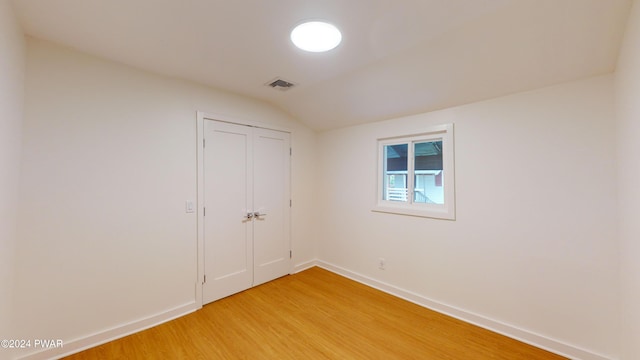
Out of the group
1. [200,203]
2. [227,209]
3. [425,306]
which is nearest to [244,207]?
[227,209]

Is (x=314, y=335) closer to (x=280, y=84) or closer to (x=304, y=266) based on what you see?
(x=304, y=266)

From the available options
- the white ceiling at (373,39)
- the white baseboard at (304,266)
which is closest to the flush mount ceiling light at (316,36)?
the white ceiling at (373,39)

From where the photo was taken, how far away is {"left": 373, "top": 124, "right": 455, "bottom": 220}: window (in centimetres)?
252

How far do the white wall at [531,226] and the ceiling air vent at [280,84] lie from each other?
4.63ft

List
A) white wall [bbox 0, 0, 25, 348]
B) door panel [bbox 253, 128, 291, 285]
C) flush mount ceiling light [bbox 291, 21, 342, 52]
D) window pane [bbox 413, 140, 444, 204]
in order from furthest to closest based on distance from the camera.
Answer: door panel [bbox 253, 128, 291, 285] < window pane [bbox 413, 140, 444, 204] < flush mount ceiling light [bbox 291, 21, 342, 52] < white wall [bbox 0, 0, 25, 348]

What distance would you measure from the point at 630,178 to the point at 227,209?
3243 mm

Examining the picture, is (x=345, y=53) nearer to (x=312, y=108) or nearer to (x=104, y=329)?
(x=312, y=108)

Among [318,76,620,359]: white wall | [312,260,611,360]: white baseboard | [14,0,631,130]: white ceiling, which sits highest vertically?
[14,0,631,130]: white ceiling

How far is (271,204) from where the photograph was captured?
331cm

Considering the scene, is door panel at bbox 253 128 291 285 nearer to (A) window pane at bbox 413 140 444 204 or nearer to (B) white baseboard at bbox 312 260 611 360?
(B) white baseboard at bbox 312 260 611 360

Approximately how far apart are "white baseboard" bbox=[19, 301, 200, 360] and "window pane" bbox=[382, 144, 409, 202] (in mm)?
2573

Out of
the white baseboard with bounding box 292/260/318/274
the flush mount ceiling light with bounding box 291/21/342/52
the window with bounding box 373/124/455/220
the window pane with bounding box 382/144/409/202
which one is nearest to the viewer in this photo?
the flush mount ceiling light with bounding box 291/21/342/52

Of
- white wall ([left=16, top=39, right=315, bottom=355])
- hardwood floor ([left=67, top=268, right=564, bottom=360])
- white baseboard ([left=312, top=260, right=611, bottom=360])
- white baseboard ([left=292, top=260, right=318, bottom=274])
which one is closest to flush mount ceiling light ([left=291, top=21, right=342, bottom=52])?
white wall ([left=16, top=39, right=315, bottom=355])

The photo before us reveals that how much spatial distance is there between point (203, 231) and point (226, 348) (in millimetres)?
1166
